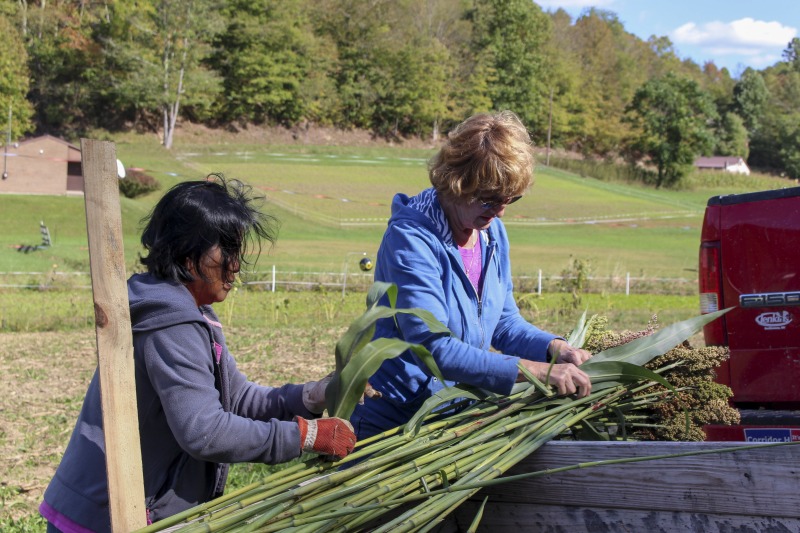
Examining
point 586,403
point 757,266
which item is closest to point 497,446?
point 586,403

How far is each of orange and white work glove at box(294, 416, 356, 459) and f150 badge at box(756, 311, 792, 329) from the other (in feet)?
9.34

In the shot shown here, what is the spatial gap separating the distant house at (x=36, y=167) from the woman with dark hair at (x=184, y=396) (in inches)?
1692

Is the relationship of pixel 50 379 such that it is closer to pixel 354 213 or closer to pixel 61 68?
pixel 354 213

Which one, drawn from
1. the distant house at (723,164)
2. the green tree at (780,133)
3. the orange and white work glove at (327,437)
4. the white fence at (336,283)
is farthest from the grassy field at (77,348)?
the distant house at (723,164)

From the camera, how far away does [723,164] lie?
9494 cm

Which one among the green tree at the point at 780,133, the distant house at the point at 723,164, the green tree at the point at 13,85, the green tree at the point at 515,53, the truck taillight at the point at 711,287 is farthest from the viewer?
the distant house at the point at 723,164

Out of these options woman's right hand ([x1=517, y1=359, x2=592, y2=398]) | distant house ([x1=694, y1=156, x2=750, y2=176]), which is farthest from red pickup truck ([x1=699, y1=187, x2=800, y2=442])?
distant house ([x1=694, y1=156, x2=750, y2=176])

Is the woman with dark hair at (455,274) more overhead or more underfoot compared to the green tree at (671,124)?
more underfoot

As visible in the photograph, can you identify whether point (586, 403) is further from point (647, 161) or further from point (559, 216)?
point (647, 161)

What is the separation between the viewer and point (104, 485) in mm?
2150

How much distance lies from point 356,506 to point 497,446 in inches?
18.3

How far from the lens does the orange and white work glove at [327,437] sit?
2.10m

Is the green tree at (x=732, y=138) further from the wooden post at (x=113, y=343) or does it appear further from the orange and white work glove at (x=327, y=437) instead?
the wooden post at (x=113, y=343)

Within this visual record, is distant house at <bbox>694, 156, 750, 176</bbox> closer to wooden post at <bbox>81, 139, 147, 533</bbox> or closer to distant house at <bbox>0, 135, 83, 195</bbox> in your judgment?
distant house at <bbox>0, 135, 83, 195</bbox>
